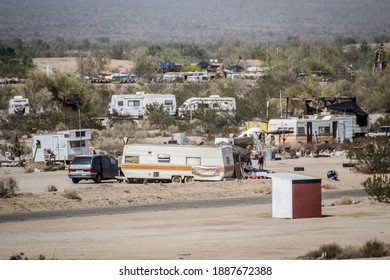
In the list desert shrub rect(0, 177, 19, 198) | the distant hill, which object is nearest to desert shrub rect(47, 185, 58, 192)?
desert shrub rect(0, 177, 19, 198)

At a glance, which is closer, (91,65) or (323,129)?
(323,129)

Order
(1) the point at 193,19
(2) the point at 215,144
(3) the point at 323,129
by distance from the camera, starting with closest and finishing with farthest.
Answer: (2) the point at 215,144, (3) the point at 323,129, (1) the point at 193,19

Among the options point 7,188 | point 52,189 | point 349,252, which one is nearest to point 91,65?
point 52,189

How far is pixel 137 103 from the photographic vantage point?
226 ft

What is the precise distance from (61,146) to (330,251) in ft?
88.8

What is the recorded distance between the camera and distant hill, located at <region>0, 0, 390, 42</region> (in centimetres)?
4425

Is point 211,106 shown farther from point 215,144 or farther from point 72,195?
point 72,195

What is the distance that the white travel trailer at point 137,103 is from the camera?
68.0 metres

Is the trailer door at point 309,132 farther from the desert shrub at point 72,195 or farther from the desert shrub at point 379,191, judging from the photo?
the desert shrub at point 72,195

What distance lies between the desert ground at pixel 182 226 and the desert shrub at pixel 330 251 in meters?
0.57

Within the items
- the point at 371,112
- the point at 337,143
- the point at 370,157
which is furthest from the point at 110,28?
the point at 370,157

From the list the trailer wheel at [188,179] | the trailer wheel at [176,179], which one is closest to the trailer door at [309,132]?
the trailer wheel at [188,179]

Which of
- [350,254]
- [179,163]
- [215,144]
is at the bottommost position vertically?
[215,144]
